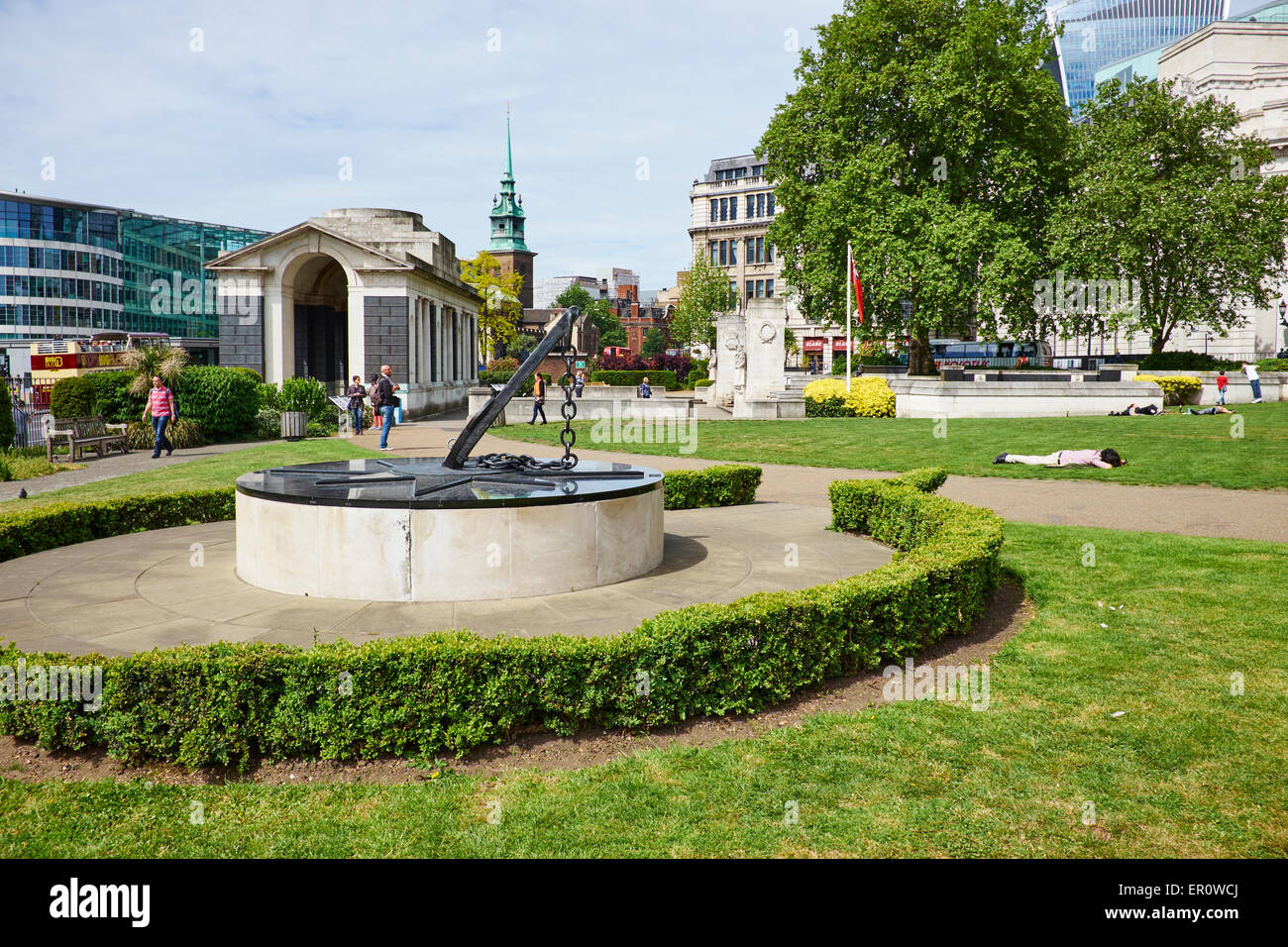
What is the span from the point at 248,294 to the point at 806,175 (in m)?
26.3

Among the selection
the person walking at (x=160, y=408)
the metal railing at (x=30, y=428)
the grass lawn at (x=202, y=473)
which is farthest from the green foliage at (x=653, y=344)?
the person walking at (x=160, y=408)

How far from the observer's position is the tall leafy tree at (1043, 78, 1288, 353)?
121 ft

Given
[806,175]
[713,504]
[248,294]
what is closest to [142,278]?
[248,294]

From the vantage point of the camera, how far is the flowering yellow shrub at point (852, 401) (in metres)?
33.8

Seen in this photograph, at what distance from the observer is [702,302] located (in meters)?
77.4

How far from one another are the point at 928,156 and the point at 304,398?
28.5 metres

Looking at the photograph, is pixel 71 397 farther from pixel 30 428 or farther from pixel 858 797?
pixel 858 797

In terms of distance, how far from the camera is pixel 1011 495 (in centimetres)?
1585

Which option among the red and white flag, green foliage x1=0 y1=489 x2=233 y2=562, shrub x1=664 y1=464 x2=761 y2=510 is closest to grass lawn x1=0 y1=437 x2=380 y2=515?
green foliage x1=0 y1=489 x2=233 y2=562

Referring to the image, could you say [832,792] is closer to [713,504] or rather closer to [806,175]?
[713,504]

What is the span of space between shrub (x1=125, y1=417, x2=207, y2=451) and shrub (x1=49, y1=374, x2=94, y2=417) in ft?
4.68

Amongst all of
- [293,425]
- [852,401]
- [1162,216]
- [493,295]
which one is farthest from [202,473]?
[493,295]

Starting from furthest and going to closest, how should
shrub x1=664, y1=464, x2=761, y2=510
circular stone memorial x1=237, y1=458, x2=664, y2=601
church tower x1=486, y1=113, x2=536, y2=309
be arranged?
church tower x1=486, y1=113, x2=536, y2=309 → shrub x1=664, y1=464, x2=761, y2=510 → circular stone memorial x1=237, y1=458, x2=664, y2=601

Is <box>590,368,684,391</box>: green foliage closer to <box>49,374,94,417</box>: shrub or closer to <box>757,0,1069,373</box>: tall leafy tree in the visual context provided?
<box>757,0,1069,373</box>: tall leafy tree
